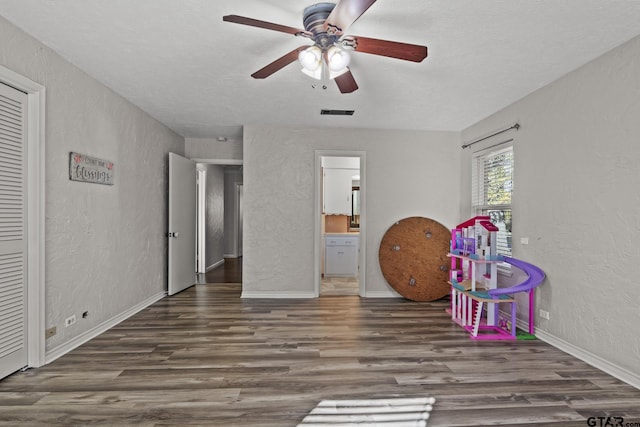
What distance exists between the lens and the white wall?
449 centimetres

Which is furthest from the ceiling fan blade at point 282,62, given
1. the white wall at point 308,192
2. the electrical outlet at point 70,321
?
the electrical outlet at point 70,321

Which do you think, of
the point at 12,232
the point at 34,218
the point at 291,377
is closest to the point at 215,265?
the point at 34,218

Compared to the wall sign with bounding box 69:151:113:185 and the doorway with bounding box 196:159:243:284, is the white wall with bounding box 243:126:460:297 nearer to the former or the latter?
the doorway with bounding box 196:159:243:284

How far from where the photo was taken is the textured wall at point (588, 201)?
229 cm

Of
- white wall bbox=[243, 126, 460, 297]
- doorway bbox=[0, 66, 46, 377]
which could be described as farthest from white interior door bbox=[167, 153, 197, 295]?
doorway bbox=[0, 66, 46, 377]

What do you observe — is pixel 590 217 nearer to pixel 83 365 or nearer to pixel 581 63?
pixel 581 63

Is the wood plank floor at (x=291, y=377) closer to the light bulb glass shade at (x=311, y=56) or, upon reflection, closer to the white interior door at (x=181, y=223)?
the white interior door at (x=181, y=223)

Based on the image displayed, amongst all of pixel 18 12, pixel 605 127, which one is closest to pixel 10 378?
pixel 18 12

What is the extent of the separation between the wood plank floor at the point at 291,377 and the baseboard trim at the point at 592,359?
2.9 inches

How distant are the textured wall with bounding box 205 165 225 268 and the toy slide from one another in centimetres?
544

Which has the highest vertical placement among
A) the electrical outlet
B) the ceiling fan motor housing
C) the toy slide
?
the ceiling fan motor housing

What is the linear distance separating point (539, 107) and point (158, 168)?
4392 mm

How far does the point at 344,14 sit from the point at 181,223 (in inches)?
155

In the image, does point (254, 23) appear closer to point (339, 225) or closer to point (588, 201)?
point (588, 201)
